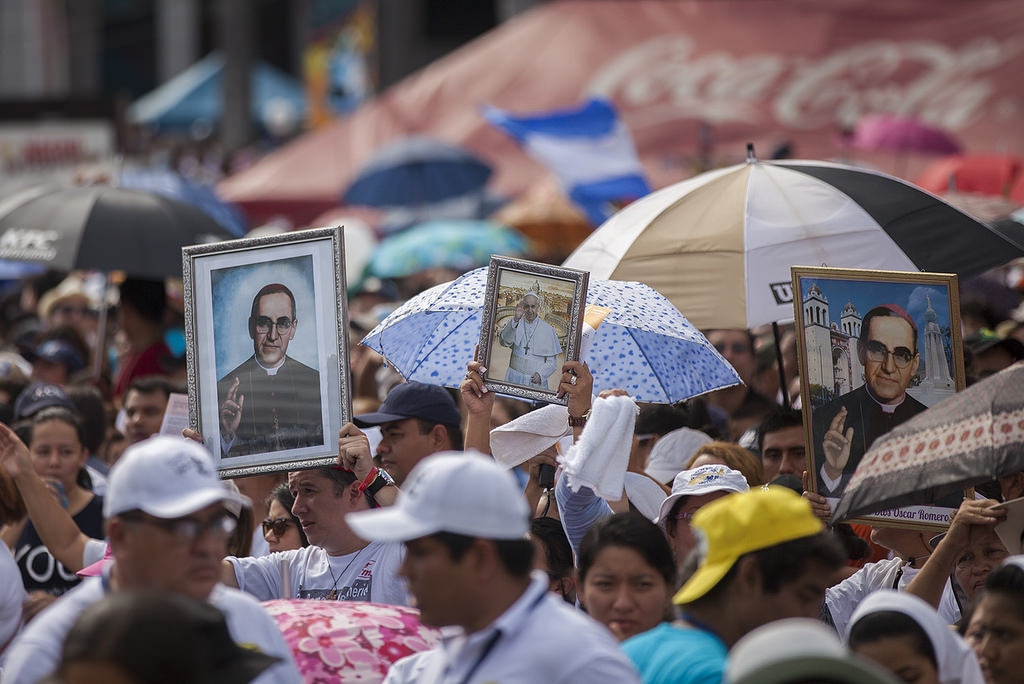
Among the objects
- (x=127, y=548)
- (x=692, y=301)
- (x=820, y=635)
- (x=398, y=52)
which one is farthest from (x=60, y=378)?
(x=398, y=52)

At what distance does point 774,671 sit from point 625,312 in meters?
3.19

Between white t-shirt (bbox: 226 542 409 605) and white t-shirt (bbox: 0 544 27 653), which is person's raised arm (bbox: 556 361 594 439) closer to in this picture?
white t-shirt (bbox: 226 542 409 605)

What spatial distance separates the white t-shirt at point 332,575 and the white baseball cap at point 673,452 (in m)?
2.06

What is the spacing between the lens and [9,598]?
209 inches

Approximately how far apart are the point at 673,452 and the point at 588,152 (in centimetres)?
788

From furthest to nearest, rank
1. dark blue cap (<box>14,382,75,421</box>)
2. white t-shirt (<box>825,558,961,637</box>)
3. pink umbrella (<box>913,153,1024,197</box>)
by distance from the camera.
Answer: pink umbrella (<box>913,153,1024,197</box>)
dark blue cap (<box>14,382,75,421</box>)
white t-shirt (<box>825,558,961,637</box>)

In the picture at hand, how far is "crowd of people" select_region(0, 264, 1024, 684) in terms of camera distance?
3664mm

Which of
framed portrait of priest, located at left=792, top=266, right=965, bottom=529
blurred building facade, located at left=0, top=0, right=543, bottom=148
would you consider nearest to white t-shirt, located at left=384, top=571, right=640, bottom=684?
framed portrait of priest, located at left=792, top=266, right=965, bottom=529

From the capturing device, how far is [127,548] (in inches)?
153

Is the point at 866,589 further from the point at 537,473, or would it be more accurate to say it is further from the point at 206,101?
the point at 206,101

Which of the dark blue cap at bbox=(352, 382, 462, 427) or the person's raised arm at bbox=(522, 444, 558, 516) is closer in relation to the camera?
the person's raised arm at bbox=(522, 444, 558, 516)

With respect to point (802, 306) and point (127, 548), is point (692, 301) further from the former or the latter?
point (127, 548)

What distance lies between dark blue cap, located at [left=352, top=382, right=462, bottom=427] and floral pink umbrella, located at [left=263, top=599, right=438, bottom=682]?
2340 millimetres

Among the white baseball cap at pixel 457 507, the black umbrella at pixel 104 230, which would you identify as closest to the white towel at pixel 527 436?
the white baseball cap at pixel 457 507
